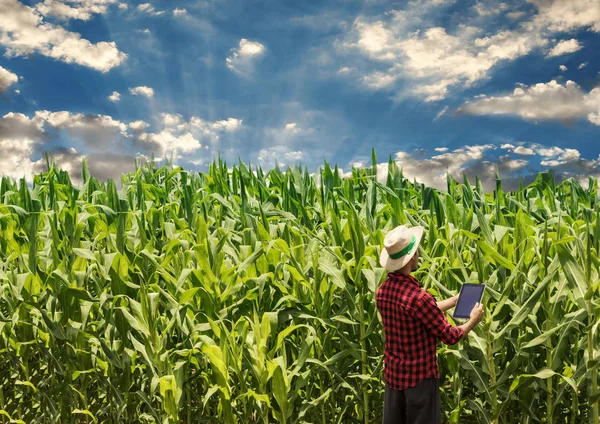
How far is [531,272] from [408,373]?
939mm

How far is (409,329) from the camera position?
308 centimetres

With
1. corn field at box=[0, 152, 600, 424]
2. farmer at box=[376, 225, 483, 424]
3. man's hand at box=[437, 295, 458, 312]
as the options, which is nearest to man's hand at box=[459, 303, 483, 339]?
farmer at box=[376, 225, 483, 424]

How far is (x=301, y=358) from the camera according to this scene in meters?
3.45

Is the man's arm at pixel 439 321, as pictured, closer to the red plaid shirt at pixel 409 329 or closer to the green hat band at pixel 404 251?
the red plaid shirt at pixel 409 329

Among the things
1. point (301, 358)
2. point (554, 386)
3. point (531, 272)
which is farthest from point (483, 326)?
point (301, 358)

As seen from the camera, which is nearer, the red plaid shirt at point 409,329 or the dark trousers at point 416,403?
the red plaid shirt at point 409,329

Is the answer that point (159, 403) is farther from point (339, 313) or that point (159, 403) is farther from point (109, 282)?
point (339, 313)

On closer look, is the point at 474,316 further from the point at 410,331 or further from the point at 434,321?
the point at 410,331

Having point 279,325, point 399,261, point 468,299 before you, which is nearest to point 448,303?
point 468,299

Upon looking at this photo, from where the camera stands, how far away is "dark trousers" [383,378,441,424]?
3.15m

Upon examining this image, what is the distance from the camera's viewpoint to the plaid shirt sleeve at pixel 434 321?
9.71 ft

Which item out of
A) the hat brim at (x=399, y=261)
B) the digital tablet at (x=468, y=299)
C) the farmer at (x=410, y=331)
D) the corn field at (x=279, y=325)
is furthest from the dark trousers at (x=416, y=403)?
the hat brim at (x=399, y=261)

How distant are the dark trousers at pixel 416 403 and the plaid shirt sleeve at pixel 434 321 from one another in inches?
12.6

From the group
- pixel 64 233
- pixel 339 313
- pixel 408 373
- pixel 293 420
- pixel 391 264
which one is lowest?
pixel 293 420
